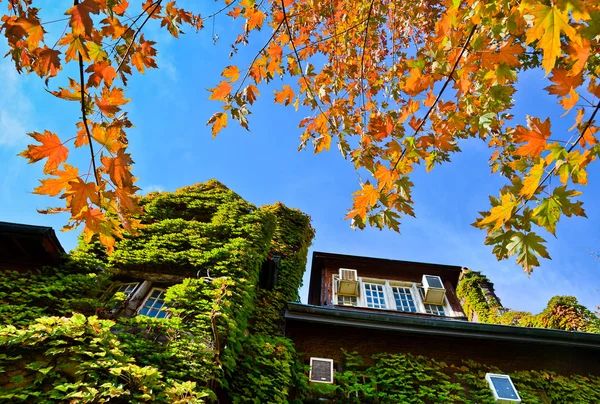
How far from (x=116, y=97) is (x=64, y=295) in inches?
204

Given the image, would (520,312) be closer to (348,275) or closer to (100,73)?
(348,275)

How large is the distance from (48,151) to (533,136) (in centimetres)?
345

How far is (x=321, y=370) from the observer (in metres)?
6.94

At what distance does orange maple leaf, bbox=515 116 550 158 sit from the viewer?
2404 mm

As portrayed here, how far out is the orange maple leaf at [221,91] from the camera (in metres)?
3.13

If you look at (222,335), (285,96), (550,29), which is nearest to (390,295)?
(222,335)

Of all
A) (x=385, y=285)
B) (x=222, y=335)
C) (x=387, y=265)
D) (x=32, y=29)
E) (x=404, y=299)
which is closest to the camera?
(x=32, y=29)

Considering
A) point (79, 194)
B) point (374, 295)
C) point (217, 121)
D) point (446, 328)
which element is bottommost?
point (79, 194)

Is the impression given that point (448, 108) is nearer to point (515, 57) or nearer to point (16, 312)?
point (515, 57)

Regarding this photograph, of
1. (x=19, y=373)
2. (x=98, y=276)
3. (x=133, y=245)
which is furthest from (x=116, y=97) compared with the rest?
(x=133, y=245)

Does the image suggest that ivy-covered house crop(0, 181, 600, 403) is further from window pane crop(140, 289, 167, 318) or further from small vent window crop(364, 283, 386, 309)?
small vent window crop(364, 283, 386, 309)

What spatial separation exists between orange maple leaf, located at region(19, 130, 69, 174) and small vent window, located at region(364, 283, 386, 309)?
10.2 m

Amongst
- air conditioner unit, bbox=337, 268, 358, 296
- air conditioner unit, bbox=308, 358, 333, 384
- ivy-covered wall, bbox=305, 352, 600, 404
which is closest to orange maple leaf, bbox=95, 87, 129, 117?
ivy-covered wall, bbox=305, 352, 600, 404

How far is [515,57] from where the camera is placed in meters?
2.71
